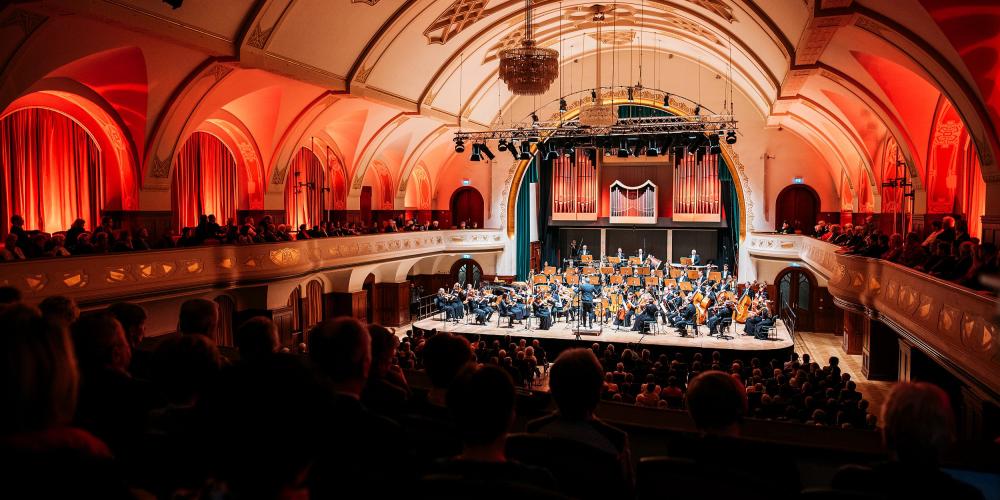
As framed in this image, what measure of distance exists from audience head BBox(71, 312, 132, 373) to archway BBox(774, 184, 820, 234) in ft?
73.9

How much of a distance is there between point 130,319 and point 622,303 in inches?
576

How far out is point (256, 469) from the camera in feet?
5.06

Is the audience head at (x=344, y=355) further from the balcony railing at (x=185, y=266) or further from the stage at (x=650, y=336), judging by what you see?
the stage at (x=650, y=336)

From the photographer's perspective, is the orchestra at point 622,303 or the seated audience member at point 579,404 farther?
the orchestra at point 622,303

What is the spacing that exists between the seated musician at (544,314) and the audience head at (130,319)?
528 inches

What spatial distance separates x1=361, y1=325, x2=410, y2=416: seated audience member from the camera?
2748 millimetres

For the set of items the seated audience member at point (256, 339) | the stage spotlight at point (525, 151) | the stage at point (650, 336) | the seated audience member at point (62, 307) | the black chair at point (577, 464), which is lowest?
the stage at point (650, 336)

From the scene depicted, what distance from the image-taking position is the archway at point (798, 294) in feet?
66.9

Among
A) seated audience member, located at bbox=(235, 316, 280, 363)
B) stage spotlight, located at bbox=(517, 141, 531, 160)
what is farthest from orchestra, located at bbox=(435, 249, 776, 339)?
seated audience member, located at bbox=(235, 316, 280, 363)

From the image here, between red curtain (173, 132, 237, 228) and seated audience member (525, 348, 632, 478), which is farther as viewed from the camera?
red curtain (173, 132, 237, 228)

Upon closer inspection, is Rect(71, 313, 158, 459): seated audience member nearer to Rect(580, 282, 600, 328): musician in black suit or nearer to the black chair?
the black chair

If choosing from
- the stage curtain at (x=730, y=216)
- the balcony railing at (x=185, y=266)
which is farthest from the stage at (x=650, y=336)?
the stage curtain at (x=730, y=216)

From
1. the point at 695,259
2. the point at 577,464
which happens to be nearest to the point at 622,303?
the point at 695,259

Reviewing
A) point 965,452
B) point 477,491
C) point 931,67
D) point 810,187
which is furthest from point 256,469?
point 810,187
